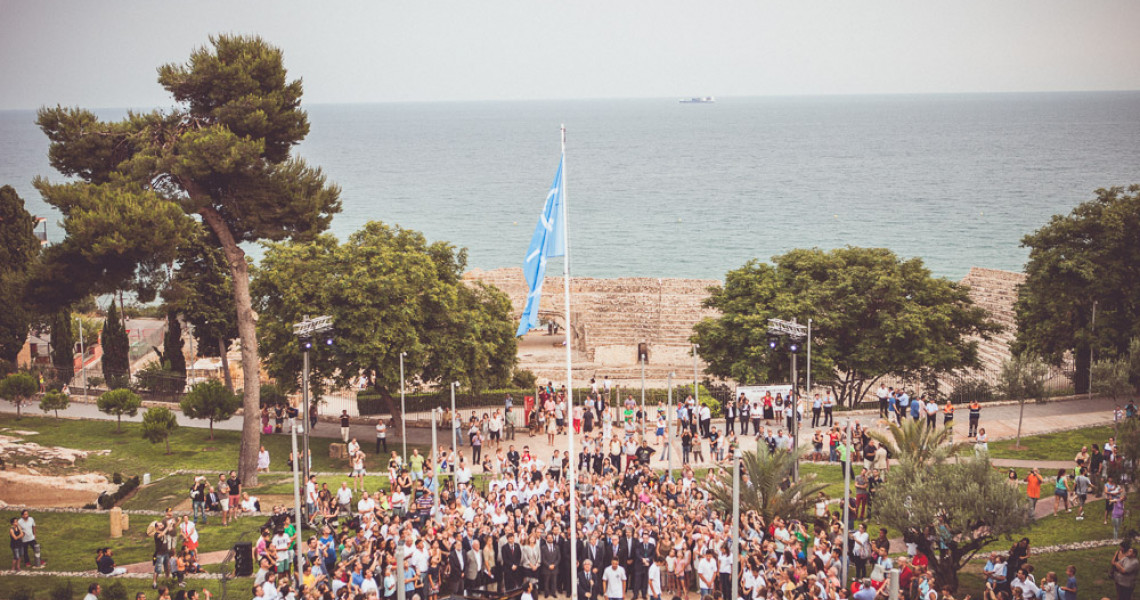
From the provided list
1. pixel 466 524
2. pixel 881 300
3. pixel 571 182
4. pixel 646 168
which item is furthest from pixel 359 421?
pixel 646 168

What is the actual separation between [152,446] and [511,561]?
17.9 meters

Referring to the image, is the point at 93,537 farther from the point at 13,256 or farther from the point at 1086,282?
the point at 1086,282

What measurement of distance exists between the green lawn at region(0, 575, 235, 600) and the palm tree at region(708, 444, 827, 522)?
10.3 m

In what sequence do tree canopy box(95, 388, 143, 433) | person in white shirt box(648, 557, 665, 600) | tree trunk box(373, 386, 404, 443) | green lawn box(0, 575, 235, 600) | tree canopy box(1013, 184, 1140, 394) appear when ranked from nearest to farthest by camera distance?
1. person in white shirt box(648, 557, 665, 600)
2. green lawn box(0, 575, 235, 600)
3. tree trunk box(373, 386, 404, 443)
4. tree canopy box(95, 388, 143, 433)
5. tree canopy box(1013, 184, 1140, 394)

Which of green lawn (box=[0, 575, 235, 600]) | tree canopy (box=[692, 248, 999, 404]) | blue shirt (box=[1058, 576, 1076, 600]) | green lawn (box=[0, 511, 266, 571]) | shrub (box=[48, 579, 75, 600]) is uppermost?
tree canopy (box=[692, 248, 999, 404])

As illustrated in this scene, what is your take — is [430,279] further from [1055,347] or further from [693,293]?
[693,293]

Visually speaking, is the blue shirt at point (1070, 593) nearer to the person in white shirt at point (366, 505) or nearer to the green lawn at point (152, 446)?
the person in white shirt at point (366, 505)

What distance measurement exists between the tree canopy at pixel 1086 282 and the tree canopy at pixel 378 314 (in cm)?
1989

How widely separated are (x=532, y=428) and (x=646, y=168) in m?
160

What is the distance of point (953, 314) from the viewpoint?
35.2 m

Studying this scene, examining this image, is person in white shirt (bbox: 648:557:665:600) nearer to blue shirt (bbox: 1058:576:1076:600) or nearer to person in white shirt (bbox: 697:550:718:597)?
person in white shirt (bbox: 697:550:718:597)

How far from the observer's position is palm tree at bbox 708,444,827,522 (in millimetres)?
20656

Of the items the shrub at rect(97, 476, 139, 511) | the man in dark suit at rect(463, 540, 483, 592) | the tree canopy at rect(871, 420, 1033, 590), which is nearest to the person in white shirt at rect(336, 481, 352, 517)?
the man in dark suit at rect(463, 540, 483, 592)

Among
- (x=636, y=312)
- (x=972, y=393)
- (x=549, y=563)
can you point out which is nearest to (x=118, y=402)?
(x=549, y=563)
